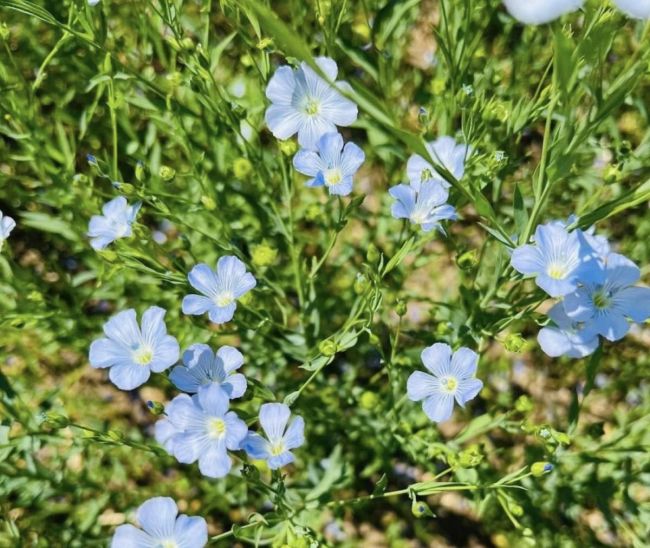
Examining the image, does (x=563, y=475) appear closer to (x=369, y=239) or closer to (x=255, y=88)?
(x=369, y=239)

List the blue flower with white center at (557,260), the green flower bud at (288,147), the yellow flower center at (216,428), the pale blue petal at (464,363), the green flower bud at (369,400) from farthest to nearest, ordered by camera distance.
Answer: the green flower bud at (369,400), the green flower bud at (288,147), the pale blue petal at (464,363), the yellow flower center at (216,428), the blue flower with white center at (557,260)

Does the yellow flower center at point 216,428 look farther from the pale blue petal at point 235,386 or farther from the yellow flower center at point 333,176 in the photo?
the yellow flower center at point 333,176

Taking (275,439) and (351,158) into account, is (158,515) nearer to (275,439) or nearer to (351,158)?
(275,439)

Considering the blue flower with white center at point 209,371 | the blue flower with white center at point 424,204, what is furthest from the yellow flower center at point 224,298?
the blue flower with white center at point 424,204

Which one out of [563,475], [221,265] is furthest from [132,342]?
[563,475]

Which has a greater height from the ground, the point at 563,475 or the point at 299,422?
the point at 563,475

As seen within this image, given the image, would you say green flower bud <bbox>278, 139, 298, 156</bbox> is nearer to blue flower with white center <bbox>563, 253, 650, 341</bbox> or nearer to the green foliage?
the green foliage

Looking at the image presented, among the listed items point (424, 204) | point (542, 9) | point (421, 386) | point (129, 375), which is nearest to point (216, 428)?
point (129, 375)
